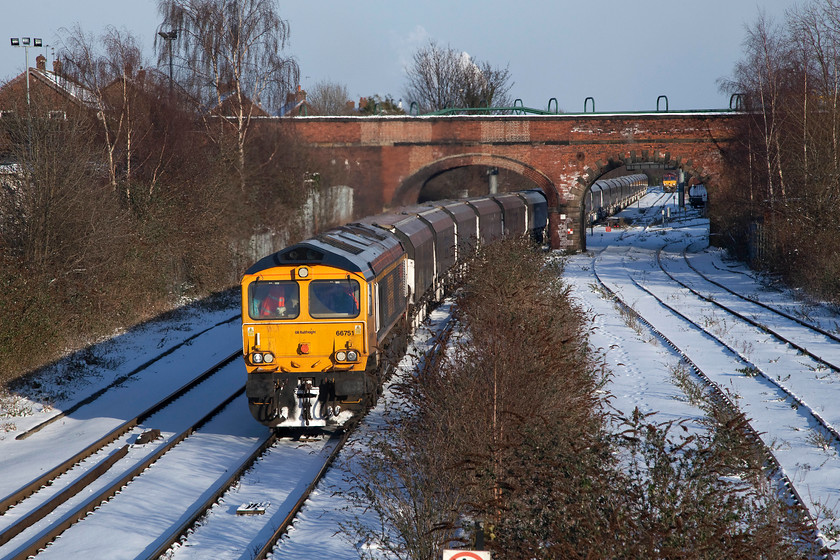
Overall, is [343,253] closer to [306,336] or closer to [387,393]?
[306,336]

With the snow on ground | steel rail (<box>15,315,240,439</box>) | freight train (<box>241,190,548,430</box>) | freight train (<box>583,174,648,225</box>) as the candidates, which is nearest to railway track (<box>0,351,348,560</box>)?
the snow on ground

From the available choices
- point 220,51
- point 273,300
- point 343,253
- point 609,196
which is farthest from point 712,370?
point 609,196

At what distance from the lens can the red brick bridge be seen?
112 feet

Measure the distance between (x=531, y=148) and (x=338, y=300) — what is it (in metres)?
25.9

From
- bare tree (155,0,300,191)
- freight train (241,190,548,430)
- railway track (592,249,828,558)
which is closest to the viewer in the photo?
railway track (592,249,828,558)

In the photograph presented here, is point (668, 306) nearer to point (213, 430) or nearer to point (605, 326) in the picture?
point (605, 326)

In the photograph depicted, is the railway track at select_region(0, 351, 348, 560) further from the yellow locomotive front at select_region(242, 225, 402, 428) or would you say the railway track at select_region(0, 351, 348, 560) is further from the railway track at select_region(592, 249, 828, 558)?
the railway track at select_region(592, 249, 828, 558)

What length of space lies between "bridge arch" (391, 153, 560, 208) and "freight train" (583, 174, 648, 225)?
529cm

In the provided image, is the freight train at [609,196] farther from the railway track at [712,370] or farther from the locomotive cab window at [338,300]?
the locomotive cab window at [338,300]

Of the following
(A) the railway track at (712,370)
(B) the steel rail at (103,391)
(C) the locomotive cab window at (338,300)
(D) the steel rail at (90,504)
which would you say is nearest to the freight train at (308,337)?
(C) the locomotive cab window at (338,300)

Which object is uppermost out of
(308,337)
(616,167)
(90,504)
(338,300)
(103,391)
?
(616,167)

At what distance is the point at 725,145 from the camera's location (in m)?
33.9

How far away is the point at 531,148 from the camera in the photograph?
35344mm

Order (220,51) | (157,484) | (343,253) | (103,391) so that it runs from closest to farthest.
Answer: (157,484) < (343,253) < (103,391) < (220,51)
